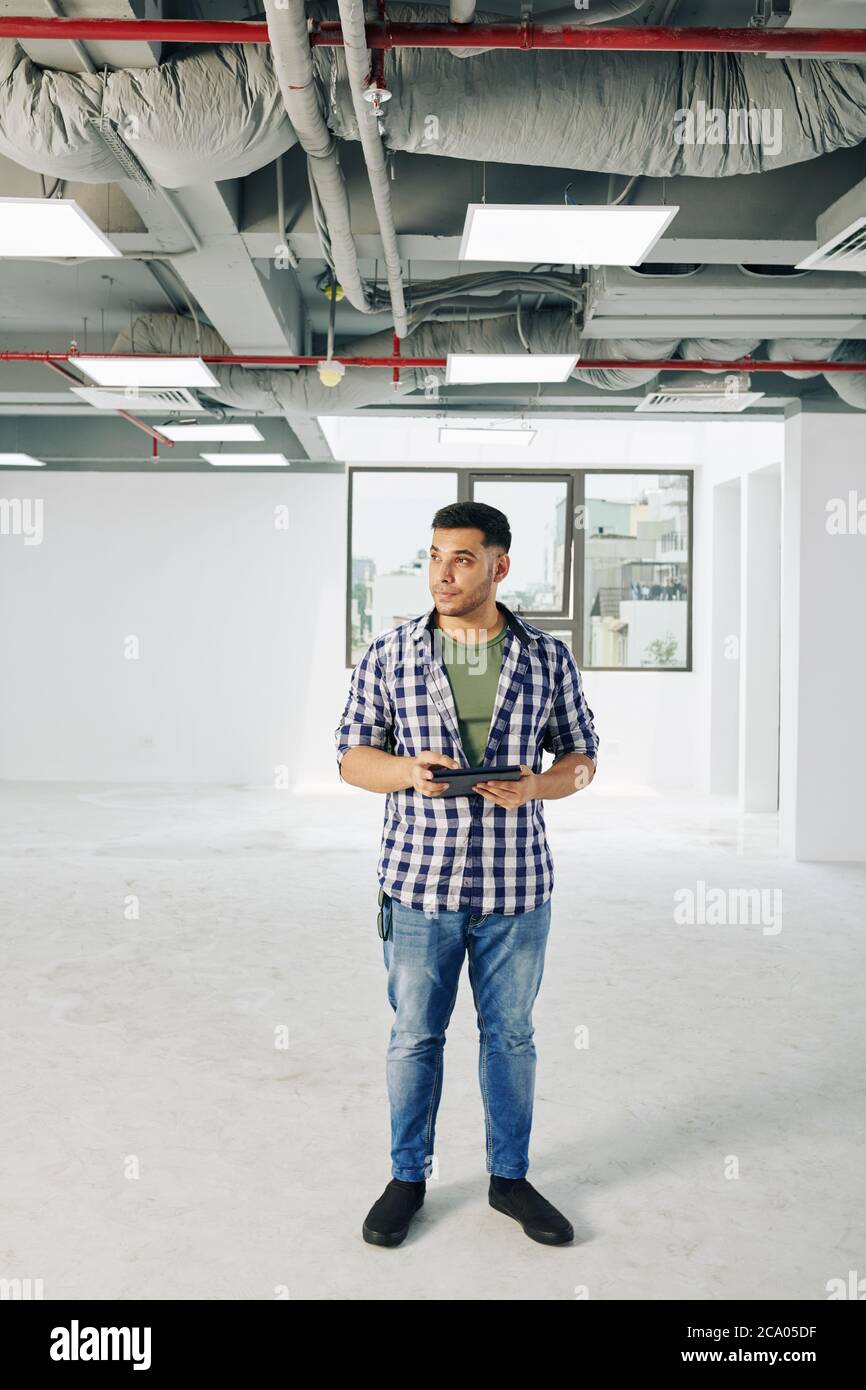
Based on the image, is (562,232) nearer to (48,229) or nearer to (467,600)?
(48,229)

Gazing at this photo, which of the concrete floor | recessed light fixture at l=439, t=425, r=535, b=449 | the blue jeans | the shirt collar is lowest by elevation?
the concrete floor

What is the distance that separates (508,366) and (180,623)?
5078 millimetres

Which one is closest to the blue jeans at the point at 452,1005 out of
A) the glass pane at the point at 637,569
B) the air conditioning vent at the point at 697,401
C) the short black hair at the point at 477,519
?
the short black hair at the point at 477,519

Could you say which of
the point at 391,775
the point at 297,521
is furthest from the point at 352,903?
the point at 297,521

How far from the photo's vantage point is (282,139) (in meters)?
2.91

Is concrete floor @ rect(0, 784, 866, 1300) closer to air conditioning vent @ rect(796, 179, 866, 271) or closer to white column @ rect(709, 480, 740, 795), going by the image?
air conditioning vent @ rect(796, 179, 866, 271)

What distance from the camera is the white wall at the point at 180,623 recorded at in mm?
9312

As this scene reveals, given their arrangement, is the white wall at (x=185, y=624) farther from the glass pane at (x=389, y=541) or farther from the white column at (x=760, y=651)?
the white column at (x=760, y=651)

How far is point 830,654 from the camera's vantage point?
625 cm

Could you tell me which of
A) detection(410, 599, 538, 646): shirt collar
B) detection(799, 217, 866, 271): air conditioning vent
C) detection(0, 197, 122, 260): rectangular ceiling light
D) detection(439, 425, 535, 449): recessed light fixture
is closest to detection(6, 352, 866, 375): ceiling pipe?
detection(439, 425, 535, 449): recessed light fixture

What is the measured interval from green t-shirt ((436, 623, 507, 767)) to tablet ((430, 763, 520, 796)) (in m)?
0.16

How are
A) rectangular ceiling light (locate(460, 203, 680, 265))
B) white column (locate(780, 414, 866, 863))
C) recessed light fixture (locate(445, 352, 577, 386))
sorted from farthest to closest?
white column (locate(780, 414, 866, 863)) < recessed light fixture (locate(445, 352, 577, 386)) < rectangular ceiling light (locate(460, 203, 680, 265))

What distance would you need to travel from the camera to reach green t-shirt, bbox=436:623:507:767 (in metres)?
2.11
